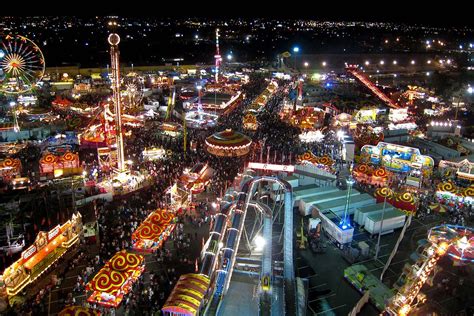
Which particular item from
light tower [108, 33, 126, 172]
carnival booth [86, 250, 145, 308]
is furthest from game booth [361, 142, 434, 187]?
carnival booth [86, 250, 145, 308]

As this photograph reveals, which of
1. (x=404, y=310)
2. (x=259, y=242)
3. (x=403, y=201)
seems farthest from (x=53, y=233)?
(x=403, y=201)

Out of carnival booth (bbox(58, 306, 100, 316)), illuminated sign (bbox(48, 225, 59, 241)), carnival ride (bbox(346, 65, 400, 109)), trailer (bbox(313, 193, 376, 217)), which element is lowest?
trailer (bbox(313, 193, 376, 217))

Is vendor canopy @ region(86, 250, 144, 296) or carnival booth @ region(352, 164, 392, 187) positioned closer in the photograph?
vendor canopy @ region(86, 250, 144, 296)

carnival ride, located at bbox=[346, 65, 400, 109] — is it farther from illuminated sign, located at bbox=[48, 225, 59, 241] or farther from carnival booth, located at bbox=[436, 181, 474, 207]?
illuminated sign, located at bbox=[48, 225, 59, 241]

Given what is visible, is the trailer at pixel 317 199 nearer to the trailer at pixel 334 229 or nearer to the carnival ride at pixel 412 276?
the trailer at pixel 334 229

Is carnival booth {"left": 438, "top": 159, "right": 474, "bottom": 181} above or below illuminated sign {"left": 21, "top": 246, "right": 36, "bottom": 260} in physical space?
above
